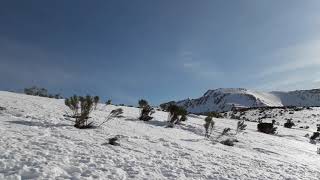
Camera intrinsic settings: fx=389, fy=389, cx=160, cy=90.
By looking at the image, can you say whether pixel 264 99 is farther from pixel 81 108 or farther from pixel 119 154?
pixel 119 154

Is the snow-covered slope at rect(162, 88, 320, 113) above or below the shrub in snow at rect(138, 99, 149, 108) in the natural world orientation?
above

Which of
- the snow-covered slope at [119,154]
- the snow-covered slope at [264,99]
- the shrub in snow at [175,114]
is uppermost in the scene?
the snow-covered slope at [264,99]

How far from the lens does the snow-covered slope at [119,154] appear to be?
7.59 m

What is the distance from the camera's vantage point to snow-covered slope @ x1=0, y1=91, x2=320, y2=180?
759 centimetres

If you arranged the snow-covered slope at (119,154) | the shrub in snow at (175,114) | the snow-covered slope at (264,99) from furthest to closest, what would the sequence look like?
the snow-covered slope at (264,99) → the shrub in snow at (175,114) → the snow-covered slope at (119,154)

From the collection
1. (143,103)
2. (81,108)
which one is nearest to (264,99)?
(143,103)

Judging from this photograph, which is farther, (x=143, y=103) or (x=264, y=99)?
(x=264, y=99)

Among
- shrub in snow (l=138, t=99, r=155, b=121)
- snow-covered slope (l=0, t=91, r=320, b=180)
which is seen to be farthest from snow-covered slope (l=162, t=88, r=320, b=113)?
snow-covered slope (l=0, t=91, r=320, b=180)

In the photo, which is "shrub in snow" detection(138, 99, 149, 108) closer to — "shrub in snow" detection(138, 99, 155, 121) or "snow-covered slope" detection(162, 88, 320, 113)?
"shrub in snow" detection(138, 99, 155, 121)

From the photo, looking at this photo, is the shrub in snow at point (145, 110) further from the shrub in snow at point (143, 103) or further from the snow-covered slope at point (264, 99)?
the snow-covered slope at point (264, 99)

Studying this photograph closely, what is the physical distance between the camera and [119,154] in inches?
367

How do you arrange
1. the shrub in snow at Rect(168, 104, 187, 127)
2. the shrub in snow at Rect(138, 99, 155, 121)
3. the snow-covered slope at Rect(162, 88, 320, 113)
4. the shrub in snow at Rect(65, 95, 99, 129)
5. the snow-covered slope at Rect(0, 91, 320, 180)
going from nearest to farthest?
1. the snow-covered slope at Rect(0, 91, 320, 180)
2. the shrub in snow at Rect(65, 95, 99, 129)
3. the shrub in snow at Rect(138, 99, 155, 121)
4. the shrub in snow at Rect(168, 104, 187, 127)
5. the snow-covered slope at Rect(162, 88, 320, 113)

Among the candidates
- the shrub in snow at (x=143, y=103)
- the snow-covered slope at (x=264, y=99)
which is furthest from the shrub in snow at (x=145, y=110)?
the snow-covered slope at (x=264, y=99)

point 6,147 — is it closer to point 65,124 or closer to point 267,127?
point 65,124
